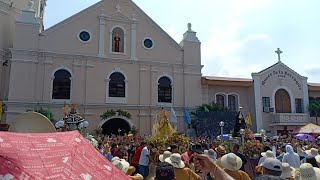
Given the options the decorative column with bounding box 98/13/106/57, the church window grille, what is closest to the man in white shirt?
the decorative column with bounding box 98/13/106/57

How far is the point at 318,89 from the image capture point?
84.5 feet

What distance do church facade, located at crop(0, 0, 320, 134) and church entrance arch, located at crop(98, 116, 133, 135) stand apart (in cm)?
8

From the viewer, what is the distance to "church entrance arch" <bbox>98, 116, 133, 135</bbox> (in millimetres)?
20688

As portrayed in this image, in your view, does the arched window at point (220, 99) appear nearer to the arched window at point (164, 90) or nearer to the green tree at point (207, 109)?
the green tree at point (207, 109)

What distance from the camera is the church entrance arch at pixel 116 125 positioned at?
2069cm

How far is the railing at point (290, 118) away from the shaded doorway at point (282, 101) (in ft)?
2.90

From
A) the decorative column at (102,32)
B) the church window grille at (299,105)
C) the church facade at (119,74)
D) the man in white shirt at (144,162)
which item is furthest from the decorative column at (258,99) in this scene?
the man in white shirt at (144,162)

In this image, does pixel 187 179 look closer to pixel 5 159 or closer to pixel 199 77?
pixel 5 159

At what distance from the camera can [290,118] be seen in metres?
23.7

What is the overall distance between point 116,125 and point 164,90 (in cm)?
421

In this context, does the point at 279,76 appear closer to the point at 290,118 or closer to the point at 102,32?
the point at 290,118

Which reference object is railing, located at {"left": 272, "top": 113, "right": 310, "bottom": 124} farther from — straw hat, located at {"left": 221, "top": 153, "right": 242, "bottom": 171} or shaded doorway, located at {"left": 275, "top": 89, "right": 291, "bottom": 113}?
straw hat, located at {"left": 221, "top": 153, "right": 242, "bottom": 171}

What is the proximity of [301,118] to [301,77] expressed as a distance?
→ 340 centimetres

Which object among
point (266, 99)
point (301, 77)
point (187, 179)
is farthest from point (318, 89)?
point (187, 179)
